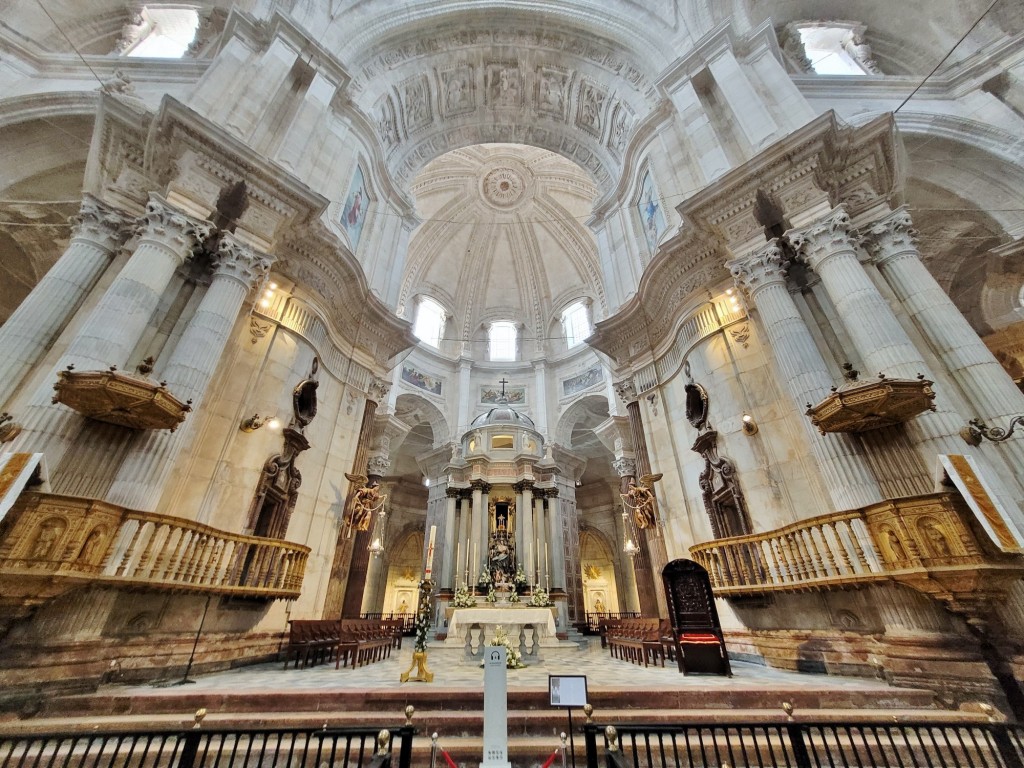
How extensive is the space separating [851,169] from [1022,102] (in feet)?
23.0

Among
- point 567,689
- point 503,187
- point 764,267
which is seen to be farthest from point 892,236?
point 503,187

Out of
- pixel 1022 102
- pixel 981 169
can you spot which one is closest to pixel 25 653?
pixel 981 169

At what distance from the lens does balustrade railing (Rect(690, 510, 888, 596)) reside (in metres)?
5.51

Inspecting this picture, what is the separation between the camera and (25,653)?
4.48 metres

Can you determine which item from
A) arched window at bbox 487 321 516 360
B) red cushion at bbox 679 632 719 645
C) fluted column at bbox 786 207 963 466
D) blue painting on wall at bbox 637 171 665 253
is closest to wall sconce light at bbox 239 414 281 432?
red cushion at bbox 679 632 719 645

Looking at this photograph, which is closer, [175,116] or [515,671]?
[515,671]

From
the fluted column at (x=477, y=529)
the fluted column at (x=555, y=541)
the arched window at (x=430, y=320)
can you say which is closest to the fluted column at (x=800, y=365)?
the fluted column at (x=555, y=541)

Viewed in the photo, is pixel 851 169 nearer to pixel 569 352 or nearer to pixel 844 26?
pixel 844 26

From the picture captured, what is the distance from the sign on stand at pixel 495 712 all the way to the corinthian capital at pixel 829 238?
7957 millimetres

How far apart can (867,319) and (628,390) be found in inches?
230

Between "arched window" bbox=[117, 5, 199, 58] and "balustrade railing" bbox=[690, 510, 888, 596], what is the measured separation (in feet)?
61.6

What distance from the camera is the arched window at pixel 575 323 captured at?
24.5 metres

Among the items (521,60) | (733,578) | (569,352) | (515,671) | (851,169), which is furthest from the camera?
(569,352)

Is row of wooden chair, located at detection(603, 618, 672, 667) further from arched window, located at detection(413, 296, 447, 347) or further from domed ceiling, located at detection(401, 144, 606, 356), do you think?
arched window, located at detection(413, 296, 447, 347)
